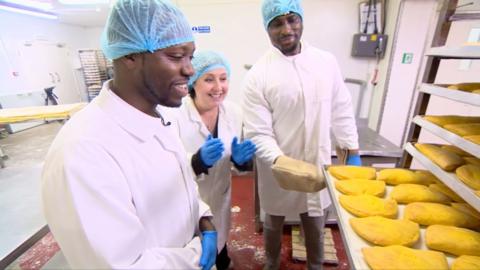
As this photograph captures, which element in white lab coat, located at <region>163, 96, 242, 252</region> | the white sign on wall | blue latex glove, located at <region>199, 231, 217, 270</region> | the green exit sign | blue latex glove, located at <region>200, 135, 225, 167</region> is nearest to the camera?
blue latex glove, located at <region>199, 231, 217, 270</region>

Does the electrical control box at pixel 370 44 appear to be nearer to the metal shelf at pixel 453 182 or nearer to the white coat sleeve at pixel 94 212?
the metal shelf at pixel 453 182

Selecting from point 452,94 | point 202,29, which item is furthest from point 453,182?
point 202,29

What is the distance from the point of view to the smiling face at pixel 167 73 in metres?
0.58

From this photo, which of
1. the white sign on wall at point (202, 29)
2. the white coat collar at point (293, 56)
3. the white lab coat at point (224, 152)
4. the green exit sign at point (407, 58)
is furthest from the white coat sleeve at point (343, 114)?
the white sign on wall at point (202, 29)

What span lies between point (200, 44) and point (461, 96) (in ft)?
7.56

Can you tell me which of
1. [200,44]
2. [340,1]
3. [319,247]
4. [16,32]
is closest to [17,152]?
[16,32]

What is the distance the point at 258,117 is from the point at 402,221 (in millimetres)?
781

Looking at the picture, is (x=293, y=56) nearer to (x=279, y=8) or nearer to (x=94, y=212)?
(x=279, y=8)

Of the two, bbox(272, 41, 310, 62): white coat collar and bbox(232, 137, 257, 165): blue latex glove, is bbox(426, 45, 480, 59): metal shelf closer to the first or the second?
bbox(272, 41, 310, 62): white coat collar

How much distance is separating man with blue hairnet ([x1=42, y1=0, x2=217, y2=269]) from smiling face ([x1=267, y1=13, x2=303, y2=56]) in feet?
2.15

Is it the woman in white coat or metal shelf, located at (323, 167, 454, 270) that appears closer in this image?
metal shelf, located at (323, 167, 454, 270)

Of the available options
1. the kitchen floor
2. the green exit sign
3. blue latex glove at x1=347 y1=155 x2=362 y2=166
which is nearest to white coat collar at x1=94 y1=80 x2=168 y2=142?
the kitchen floor

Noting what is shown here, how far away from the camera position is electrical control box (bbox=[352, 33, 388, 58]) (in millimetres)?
2279

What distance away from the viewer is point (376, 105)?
8.16 feet
